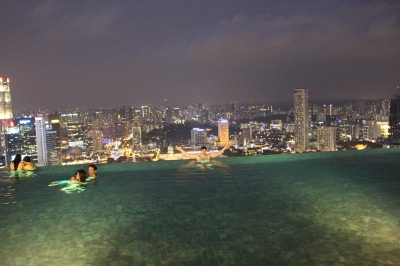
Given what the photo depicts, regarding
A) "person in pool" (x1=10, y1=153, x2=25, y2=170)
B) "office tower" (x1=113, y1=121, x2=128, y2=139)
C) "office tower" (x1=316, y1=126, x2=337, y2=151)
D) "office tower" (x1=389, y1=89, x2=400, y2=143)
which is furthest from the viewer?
"office tower" (x1=113, y1=121, x2=128, y2=139)

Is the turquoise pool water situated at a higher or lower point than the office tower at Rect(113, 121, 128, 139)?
A: lower

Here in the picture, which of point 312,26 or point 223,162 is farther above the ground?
point 312,26

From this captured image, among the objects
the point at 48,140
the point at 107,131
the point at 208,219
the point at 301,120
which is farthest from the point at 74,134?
the point at 208,219

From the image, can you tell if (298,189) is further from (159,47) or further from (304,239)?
(159,47)

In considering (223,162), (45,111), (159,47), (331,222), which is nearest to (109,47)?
(159,47)

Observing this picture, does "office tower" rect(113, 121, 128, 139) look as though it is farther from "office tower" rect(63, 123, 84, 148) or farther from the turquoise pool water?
the turquoise pool water

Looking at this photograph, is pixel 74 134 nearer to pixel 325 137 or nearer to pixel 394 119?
pixel 325 137

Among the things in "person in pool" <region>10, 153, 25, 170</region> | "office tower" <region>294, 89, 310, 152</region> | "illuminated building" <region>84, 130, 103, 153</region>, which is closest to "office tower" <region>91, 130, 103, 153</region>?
"illuminated building" <region>84, 130, 103, 153</region>
